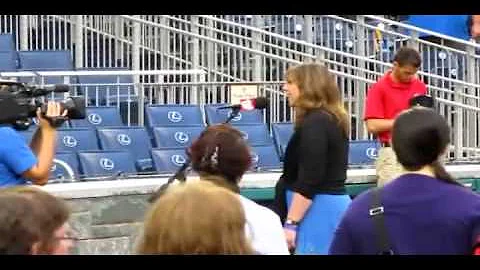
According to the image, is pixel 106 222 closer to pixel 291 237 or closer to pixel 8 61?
pixel 291 237

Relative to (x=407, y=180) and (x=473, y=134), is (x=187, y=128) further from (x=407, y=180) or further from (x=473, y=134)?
(x=407, y=180)

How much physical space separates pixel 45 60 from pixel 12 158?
7331mm

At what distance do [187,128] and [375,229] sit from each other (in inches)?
263

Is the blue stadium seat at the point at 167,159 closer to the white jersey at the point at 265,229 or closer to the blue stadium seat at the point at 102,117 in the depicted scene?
the blue stadium seat at the point at 102,117

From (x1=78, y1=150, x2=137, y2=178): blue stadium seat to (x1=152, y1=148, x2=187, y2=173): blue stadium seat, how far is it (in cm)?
21

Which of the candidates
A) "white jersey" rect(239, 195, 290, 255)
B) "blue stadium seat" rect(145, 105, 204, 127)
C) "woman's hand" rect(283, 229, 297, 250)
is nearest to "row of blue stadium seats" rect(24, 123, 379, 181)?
"blue stadium seat" rect(145, 105, 204, 127)

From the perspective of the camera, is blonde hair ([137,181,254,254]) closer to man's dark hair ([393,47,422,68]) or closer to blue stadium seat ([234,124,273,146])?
man's dark hair ([393,47,422,68])

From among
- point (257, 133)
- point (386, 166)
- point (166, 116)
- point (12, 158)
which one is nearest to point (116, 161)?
point (166, 116)

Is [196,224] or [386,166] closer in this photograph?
[196,224]

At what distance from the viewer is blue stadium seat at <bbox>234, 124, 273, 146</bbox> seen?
33.6 feet

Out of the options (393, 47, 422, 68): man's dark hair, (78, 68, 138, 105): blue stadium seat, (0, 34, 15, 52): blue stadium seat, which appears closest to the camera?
(393, 47, 422, 68): man's dark hair

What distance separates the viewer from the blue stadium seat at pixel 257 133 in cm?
1023

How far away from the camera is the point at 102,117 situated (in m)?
10.6
